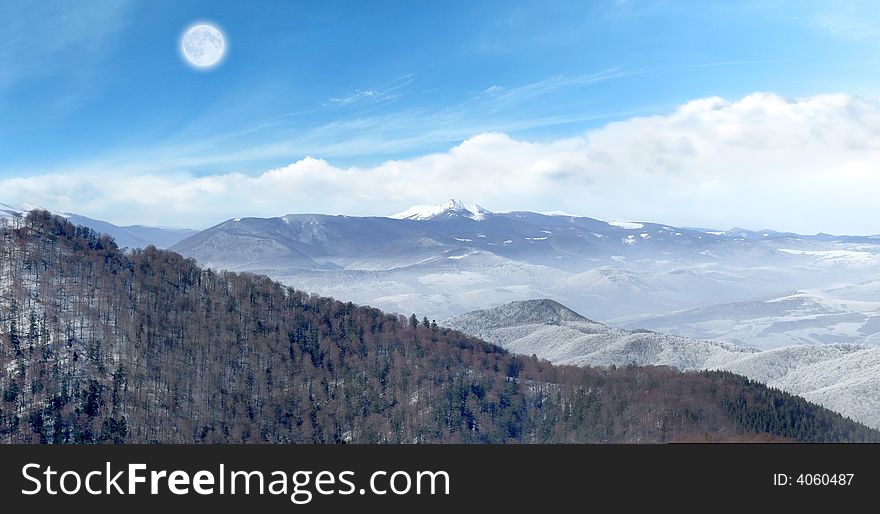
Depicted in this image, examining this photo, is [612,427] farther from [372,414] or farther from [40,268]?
[40,268]

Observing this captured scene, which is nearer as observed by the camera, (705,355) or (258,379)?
(258,379)

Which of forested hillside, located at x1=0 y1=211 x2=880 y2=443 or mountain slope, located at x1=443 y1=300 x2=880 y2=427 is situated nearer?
forested hillside, located at x1=0 y1=211 x2=880 y2=443

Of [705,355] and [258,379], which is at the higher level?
[258,379]
